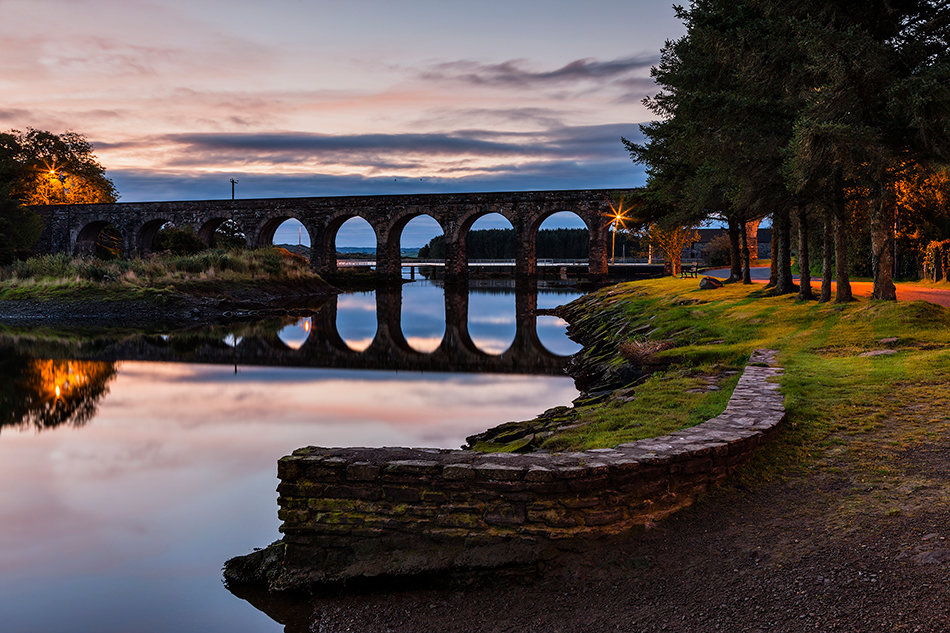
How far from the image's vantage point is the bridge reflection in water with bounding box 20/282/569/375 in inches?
675

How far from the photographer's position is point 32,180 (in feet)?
205

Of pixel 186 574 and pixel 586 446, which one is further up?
pixel 586 446

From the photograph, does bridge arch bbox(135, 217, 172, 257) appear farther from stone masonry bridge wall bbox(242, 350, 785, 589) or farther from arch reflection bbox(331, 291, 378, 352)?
stone masonry bridge wall bbox(242, 350, 785, 589)

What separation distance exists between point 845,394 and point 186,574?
7018mm

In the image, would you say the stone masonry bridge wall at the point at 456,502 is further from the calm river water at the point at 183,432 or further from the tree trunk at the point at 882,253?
the tree trunk at the point at 882,253

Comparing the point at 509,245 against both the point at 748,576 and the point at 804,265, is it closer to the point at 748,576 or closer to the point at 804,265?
the point at 804,265

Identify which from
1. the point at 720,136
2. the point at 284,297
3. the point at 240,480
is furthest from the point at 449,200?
the point at 240,480

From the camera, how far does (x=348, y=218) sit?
51250 mm

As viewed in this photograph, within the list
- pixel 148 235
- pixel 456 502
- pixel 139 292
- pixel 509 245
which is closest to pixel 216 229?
pixel 148 235

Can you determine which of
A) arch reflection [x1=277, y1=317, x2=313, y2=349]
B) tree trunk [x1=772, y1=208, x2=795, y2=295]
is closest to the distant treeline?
arch reflection [x1=277, y1=317, x2=313, y2=349]

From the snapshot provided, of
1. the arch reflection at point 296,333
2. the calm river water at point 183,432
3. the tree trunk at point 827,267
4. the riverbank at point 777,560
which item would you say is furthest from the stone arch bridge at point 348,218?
the riverbank at point 777,560

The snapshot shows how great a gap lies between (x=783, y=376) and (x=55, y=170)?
240 ft

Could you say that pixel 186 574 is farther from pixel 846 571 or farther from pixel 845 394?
pixel 845 394

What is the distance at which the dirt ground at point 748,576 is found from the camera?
12.2 ft
